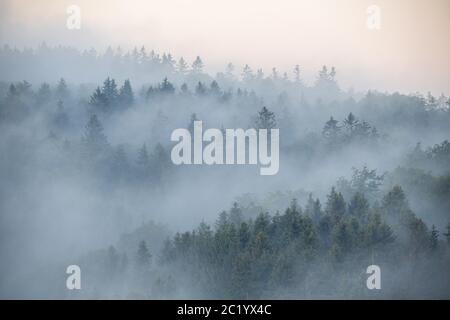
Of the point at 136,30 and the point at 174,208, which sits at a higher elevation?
the point at 136,30

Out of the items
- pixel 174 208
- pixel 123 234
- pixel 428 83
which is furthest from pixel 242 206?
pixel 428 83

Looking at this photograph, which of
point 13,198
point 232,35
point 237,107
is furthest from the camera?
point 237,107

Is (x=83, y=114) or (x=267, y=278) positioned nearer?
(x=267, y=278)

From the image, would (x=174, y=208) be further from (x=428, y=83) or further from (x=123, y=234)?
(x=428, y=83)
